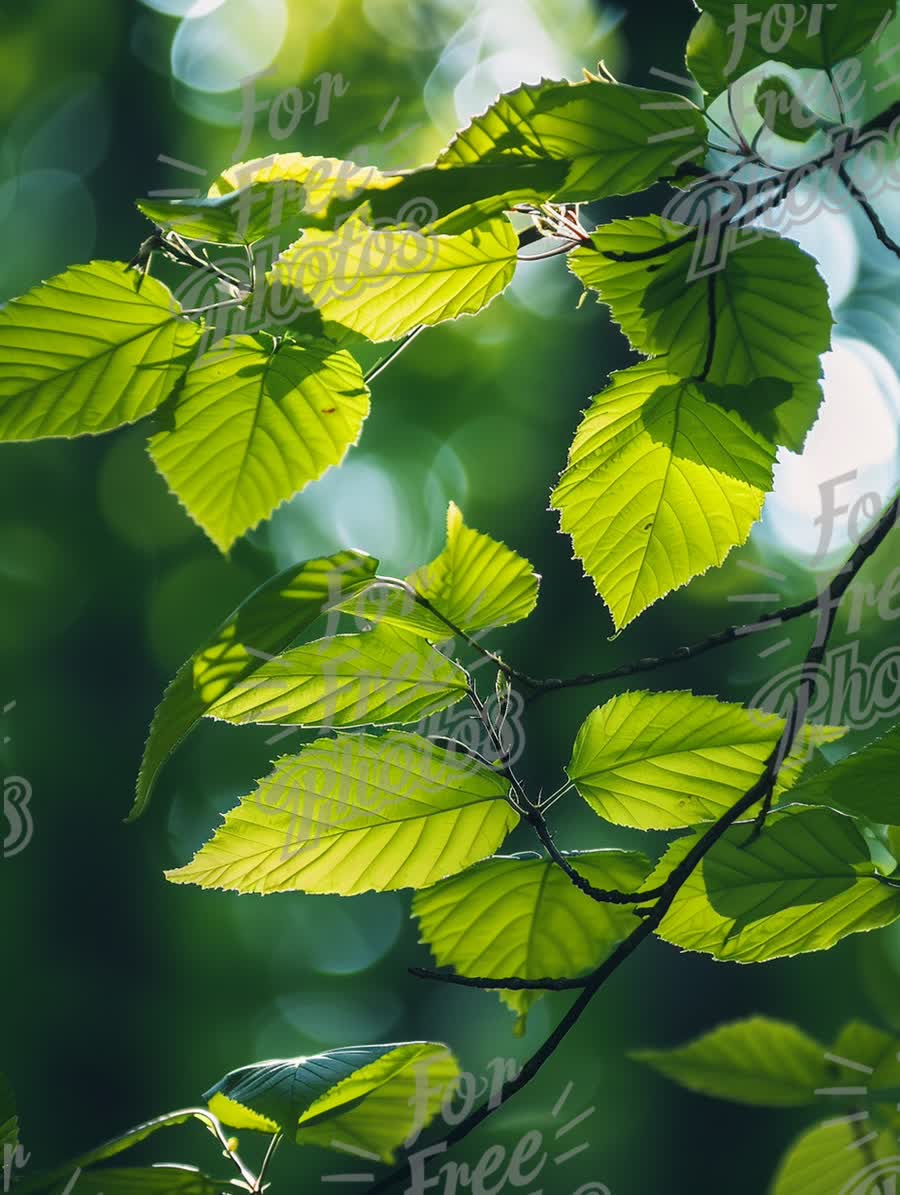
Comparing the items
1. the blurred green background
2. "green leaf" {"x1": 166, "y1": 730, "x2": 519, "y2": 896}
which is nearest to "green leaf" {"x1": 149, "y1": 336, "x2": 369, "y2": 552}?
"green leaf" {"x1": 166, "y1": 730, "x2": 519, "y2": 896}

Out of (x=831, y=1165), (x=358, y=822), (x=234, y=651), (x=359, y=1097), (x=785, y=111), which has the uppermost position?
(x=785, y=111)

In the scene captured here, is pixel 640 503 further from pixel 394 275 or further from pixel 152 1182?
pixel 152 1182

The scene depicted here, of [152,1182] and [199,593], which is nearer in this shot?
[152,1182]

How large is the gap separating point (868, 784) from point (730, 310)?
11.2 inches

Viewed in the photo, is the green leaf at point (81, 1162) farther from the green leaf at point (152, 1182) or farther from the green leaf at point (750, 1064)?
the green leaf at point (750, 1064)

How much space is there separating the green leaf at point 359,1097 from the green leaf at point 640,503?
295mm

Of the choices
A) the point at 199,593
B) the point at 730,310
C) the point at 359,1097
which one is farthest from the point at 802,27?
the point at 199,593

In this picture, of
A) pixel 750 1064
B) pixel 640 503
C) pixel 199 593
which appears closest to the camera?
pixel 750 1064

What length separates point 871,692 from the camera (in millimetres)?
796

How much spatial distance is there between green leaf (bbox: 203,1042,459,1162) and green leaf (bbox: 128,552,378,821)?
0.22 m

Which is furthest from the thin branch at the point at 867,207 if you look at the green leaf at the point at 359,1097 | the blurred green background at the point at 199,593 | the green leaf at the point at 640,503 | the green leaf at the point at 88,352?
the blurred green background at the point at 199,593

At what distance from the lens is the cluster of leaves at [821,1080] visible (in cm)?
42

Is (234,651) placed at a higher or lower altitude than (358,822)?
higher

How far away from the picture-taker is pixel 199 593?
7.05m
